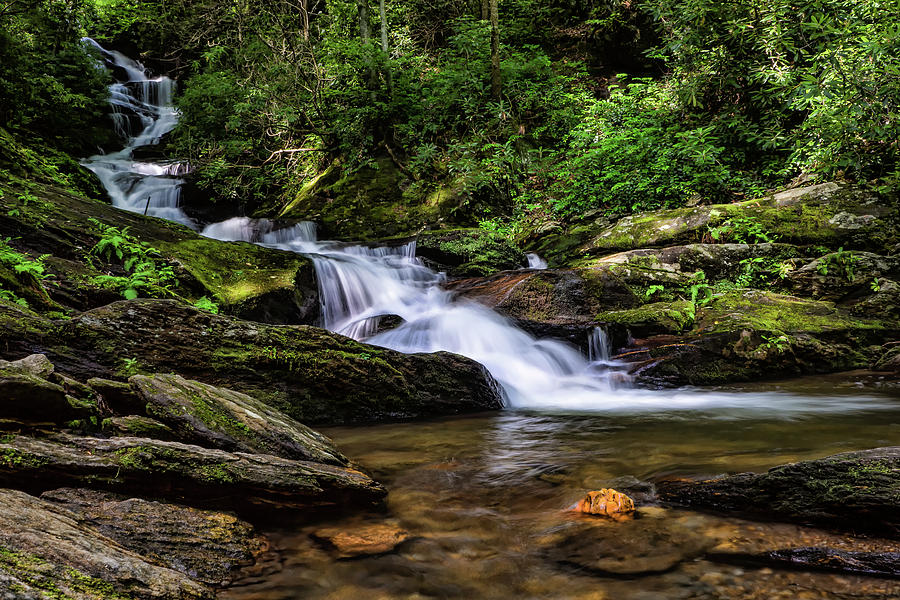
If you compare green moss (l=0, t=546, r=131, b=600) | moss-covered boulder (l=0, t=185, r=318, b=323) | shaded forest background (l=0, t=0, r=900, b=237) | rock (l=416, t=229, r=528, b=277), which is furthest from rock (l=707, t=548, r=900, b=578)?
rock (l=416, t=229, r=528, b=277)

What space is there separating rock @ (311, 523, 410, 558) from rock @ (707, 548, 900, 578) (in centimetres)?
150

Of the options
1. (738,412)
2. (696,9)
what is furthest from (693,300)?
(696,9)

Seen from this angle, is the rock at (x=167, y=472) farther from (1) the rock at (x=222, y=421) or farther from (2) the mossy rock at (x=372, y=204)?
(2) the mossy rock at (x=372, y=204)

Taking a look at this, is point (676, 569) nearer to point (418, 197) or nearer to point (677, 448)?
point (677, 448)

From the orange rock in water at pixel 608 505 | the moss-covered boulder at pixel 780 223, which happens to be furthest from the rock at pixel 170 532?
the moss-covered boulder at pixel 780 223

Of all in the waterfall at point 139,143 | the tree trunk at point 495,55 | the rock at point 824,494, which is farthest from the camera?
the tree trunk at point 495,55

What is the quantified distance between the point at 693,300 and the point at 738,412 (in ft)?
8.55

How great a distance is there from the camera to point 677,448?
3.94 meters

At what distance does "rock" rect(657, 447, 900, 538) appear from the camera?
2134 millimetres

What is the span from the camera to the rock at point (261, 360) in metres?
3.94

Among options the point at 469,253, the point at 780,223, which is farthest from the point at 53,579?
the point at 780,223

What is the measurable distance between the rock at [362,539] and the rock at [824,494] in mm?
1571

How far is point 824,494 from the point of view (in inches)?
90.7

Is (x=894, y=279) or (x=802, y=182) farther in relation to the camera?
(x=802, y=182)
